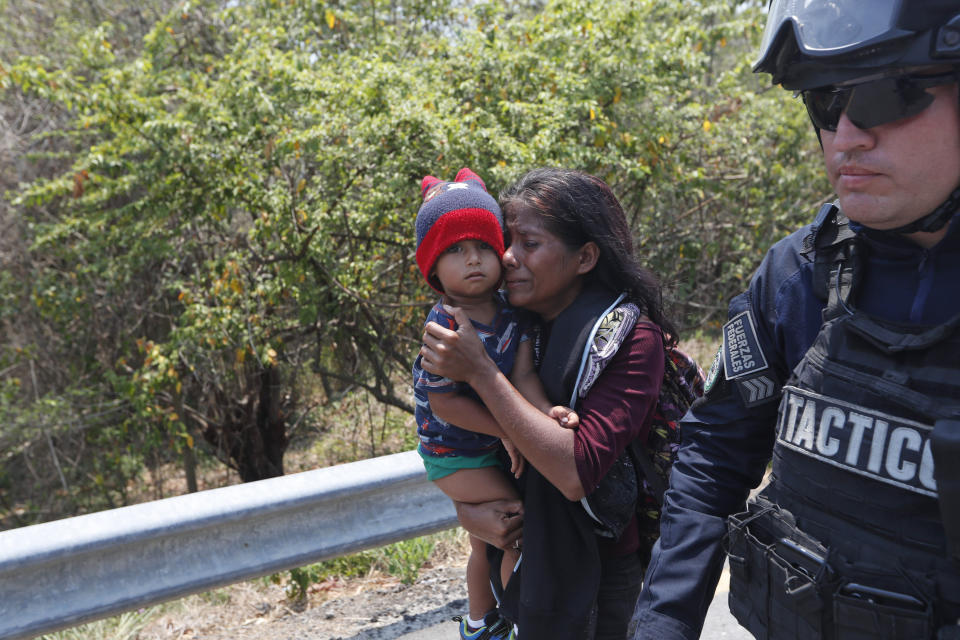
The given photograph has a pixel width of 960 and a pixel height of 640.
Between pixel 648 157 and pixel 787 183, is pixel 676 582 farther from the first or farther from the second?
pixel 787 183

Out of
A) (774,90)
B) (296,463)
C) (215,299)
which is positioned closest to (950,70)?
(215,299)

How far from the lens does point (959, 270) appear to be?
121cm

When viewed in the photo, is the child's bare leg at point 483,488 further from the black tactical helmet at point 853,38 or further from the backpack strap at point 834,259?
the black tactical helmet at point 853,38

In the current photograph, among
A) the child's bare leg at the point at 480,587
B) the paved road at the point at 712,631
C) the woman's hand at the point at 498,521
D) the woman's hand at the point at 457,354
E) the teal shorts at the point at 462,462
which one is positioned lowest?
the paved road at the point at 712,631

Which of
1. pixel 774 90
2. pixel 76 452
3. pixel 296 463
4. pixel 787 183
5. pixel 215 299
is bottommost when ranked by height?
pixel 296 463

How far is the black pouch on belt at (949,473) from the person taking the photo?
3.51 ft

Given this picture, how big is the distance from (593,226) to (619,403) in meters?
0.43

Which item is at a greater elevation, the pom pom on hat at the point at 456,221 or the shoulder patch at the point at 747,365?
the pom pom on hat at the point at 456,221

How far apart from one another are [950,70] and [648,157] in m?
5.49

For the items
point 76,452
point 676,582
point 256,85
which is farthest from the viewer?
point 76,452

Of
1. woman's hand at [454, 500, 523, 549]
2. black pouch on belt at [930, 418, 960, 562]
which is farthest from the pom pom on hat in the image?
black pouch on belt at [930, 418, 960, 562]

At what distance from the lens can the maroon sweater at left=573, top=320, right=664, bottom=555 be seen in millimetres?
Answer: 1768

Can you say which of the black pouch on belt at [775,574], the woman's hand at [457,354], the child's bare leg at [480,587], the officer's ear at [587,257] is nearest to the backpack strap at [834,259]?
the black pouch on belt at [775,574]

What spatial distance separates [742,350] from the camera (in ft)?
4.98
